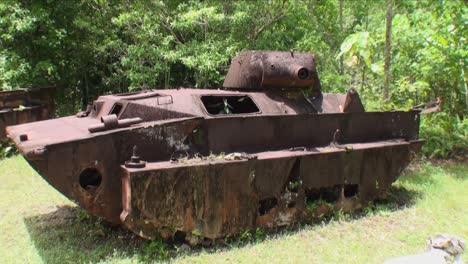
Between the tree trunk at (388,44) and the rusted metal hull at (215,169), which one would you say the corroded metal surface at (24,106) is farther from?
the tree trunk at (388,44)

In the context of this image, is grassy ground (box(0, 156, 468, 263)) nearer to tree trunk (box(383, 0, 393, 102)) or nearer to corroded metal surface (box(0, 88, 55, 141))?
corroded metal surface (box(0, 88, 55, 141))

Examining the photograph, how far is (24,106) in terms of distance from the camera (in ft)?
34.9

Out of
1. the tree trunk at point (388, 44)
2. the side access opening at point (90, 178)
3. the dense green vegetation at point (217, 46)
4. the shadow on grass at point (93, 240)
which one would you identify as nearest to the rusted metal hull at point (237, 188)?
the shadow on grass at point (93, 240)

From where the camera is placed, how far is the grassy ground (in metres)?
5.28

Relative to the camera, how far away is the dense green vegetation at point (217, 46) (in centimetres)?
1062

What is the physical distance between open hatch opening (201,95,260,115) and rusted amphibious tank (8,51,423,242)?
0.07 feet

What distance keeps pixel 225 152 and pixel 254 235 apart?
1.11m

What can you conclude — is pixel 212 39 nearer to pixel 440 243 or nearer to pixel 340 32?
pixel 340 32

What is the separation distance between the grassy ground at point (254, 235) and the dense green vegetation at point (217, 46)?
368cm

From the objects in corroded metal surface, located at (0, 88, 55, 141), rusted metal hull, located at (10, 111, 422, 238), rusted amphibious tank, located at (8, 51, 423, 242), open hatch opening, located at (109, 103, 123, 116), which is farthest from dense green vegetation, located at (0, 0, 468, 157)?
open hatch opening, located at (109, 103, 123, 116)

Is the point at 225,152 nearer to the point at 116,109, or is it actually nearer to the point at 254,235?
the point at 254,235

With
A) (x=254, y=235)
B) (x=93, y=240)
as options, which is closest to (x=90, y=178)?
(x=93, y=240)

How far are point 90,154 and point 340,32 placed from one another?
34.2 feet

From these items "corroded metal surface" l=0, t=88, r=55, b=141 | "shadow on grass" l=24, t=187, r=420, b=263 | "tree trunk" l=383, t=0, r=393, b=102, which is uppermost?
"tree trunk" l=383, t=0, r=393, b=102
